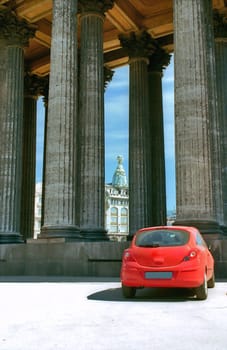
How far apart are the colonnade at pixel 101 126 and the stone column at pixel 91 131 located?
0.06m

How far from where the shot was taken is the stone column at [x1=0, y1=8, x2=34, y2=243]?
91.6 feet

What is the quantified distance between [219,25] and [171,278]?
22340 mm

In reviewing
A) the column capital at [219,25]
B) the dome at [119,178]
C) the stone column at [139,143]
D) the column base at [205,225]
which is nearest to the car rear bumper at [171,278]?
the column base at [205,225]

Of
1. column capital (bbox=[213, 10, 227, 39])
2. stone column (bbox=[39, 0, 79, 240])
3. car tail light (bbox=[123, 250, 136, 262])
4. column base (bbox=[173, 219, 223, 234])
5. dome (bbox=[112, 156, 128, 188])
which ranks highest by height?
dome (bbox=[112, 156, 128, 188])

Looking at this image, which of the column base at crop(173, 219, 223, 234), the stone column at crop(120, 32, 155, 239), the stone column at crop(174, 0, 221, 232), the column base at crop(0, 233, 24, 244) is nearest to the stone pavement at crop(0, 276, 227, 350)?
the column base at crop(173, 219, 223, 234)

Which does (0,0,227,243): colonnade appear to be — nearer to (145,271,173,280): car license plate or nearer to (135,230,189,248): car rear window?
(135,230,189,248): car rear window

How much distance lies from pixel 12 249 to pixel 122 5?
1942 cm

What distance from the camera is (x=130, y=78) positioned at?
3284 cm

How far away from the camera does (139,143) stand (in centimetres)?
3144

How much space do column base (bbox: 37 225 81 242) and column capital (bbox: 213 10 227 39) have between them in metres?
15.4

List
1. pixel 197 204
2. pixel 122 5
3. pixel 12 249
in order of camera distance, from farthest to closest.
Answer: pixel 122 5 → pixel 12 249 → pixel 197 204

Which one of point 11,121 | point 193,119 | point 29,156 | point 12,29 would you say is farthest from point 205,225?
point 29,156

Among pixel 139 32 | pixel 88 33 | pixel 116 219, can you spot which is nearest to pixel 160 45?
pixel 139 32

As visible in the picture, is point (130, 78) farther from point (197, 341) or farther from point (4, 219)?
point (197, 341)
